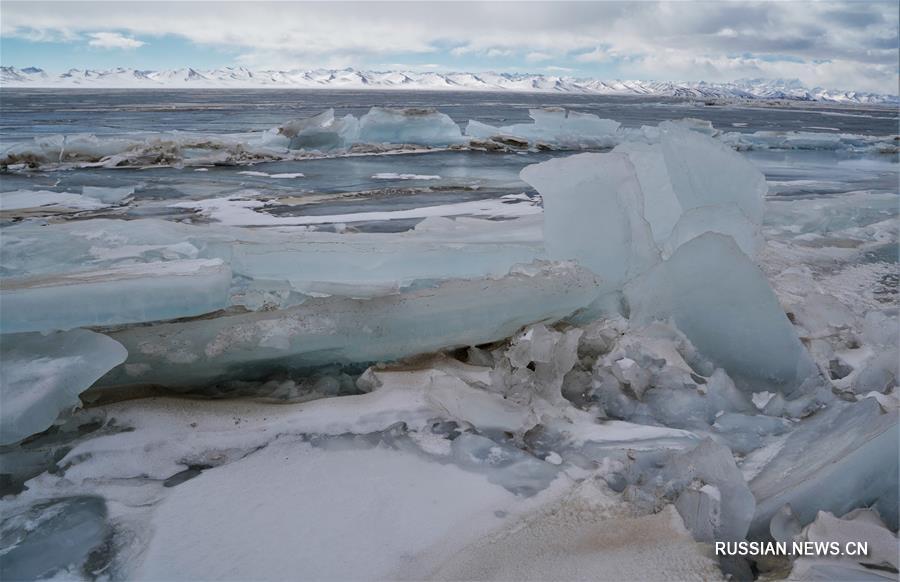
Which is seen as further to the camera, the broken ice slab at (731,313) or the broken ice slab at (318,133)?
the broken ice slab at (318,133)

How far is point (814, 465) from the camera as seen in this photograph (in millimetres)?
1921

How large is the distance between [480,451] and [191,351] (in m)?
1.31

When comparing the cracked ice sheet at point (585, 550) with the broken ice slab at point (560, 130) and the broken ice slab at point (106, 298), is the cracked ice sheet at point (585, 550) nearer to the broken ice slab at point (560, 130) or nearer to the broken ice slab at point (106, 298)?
the broken ice slab at point (106, 298)

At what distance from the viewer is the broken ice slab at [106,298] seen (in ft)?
7.52

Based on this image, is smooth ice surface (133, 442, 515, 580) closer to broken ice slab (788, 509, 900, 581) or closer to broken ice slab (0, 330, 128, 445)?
broken ice slab (0, 330, 128, 445)

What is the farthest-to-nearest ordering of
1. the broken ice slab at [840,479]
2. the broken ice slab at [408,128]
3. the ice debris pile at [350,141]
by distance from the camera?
the broken ice slab at [408,128]
the ice debris pile at [350,141]
the broken ice slab at [840,479]

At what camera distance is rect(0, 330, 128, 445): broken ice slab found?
2068 mm

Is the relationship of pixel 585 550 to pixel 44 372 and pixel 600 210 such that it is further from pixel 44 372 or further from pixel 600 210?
pixel 600 210

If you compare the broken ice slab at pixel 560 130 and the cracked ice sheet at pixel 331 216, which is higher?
the broken ice slab at pixel 560 130

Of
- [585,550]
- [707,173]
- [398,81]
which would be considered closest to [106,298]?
[585,550]

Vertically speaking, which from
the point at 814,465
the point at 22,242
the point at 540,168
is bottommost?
the point at 814,465

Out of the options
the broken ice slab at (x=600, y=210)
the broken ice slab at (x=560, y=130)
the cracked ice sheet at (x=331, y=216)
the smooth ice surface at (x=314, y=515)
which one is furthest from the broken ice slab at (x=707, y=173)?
the broken ice slab at (x=560, y=130)

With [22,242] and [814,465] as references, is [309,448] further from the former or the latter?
[22,242]

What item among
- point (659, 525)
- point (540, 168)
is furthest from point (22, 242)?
point (659, 525)
